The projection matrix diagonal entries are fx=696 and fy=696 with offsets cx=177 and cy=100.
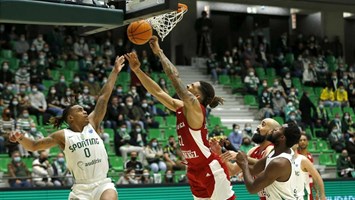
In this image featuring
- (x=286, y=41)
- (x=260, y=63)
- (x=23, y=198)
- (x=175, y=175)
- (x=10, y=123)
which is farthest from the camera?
(x=286, y=41)

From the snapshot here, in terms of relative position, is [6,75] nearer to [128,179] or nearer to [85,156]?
[128,179]

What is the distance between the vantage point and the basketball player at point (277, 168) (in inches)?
247

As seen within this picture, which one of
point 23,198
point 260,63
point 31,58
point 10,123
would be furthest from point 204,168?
point 260,63

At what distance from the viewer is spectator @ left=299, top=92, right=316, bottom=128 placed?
2105 cm

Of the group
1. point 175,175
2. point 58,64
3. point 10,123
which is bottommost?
point 175,175

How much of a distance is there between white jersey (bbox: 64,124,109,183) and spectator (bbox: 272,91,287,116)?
44.6ft

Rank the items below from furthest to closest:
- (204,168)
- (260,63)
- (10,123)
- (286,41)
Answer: (286,41) < (260,63) < (10,123) < (204,168)

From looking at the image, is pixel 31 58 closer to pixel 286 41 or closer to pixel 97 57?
pixel 97 57

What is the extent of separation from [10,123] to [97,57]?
Answer: 5069 mm

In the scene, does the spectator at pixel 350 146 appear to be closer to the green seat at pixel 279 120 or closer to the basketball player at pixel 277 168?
the green seat at pixel 279 120

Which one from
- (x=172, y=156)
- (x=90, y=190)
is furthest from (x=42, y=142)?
(x=172, y=156)

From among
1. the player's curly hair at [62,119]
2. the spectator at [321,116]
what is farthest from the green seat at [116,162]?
the spectator at [321,116]

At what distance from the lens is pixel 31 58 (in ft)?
62.3

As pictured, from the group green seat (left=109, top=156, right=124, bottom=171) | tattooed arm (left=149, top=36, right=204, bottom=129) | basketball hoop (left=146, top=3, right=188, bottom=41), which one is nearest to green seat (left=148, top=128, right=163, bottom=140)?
green seat (left=109, top=156, right=124, bottom=171)
